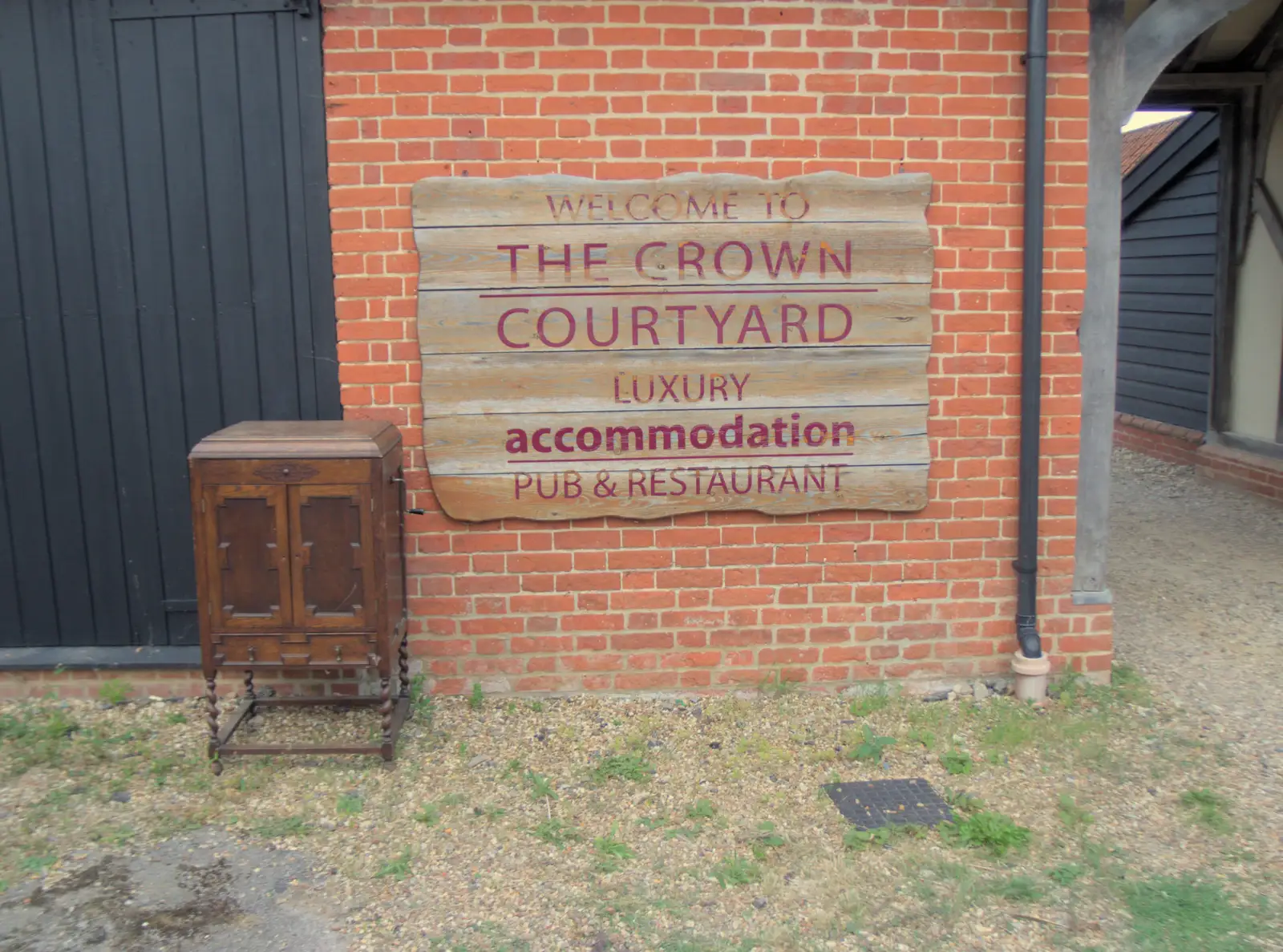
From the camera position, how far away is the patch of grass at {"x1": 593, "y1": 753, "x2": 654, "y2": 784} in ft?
12.8

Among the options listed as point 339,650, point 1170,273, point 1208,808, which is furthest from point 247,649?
point 1170,273

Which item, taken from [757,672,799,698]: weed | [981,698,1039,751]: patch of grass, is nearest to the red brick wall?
[757,672,799,698]: weed

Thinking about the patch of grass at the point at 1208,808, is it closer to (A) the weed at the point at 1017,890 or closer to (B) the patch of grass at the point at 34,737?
(A) the weed at the point at 1017,890

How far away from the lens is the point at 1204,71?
8016 millimetres

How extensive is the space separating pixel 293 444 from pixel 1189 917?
3273 millimetres

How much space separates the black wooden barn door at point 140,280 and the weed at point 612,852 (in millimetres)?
2104

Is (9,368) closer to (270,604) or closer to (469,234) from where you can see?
(270,604)

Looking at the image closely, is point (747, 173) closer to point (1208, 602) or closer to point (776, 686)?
point (776, 686)

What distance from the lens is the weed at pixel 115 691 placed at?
4496 millimetres

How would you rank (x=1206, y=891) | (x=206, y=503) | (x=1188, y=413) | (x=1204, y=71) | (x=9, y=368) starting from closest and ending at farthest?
1. (x=1206, y=891)
2. (x=206, y=503)
3. (x=9, y=368)
4. (x=1204, y=71)
5. (x=1188, y=413)

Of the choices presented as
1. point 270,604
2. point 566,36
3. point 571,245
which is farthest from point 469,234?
point 270,604

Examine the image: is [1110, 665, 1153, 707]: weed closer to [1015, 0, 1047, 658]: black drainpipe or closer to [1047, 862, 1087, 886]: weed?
[1015, 0, 1047, 658]: black drainpipe

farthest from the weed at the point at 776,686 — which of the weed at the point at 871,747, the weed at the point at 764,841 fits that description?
the weed at the point at 764,841

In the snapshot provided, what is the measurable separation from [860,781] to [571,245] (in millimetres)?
2372
